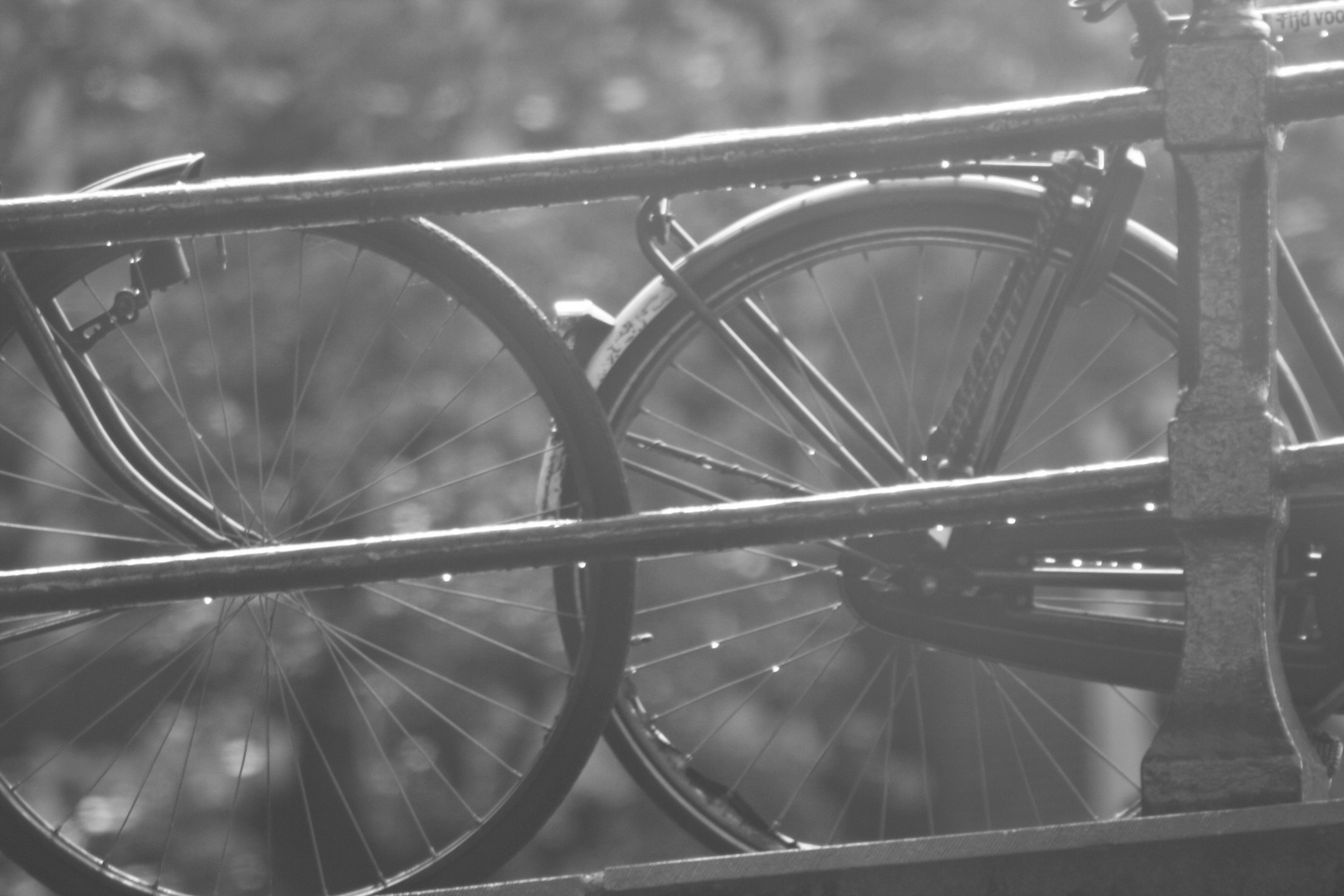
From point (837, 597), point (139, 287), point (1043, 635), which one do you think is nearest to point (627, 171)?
point (139, 287)

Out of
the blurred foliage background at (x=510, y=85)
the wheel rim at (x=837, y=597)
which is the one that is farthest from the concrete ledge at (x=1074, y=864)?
the blurred foliage background at (x=510, y=85)

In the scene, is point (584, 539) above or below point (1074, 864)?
above

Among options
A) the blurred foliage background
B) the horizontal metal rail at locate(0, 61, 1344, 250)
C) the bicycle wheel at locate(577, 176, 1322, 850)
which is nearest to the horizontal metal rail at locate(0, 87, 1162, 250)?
the horizontal metal rail at locate(0, 61, 1344, 250)

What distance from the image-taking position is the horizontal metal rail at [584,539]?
1.95 m

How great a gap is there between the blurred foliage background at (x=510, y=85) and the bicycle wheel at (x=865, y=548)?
0.59 meters

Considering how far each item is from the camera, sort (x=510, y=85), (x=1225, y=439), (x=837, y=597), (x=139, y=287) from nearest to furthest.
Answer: (x=1225, y=439) < (x=139, y=287) < (x=837, y=597) < (x=510, y=85)

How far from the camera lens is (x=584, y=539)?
2010 mm

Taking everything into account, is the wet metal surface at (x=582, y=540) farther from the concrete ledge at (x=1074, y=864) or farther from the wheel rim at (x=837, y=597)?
the wheel rim at (x=837, y=597)

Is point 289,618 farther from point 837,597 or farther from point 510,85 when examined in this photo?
point 510,85

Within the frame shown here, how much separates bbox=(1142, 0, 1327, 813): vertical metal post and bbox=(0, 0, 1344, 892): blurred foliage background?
438cm

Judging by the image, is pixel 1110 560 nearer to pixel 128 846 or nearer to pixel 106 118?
pixel 128 846

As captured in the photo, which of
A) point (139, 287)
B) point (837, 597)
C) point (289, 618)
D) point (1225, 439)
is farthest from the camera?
point (837, 597)

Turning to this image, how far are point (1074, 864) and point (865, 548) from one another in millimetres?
846

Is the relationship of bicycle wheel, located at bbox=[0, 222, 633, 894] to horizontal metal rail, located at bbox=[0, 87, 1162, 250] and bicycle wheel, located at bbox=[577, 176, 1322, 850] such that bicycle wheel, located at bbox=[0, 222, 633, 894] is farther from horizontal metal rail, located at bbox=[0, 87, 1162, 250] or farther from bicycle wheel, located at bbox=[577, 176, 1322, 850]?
A: horizontal metal rail, located at bbox=[0, 87, 1162, 250]
